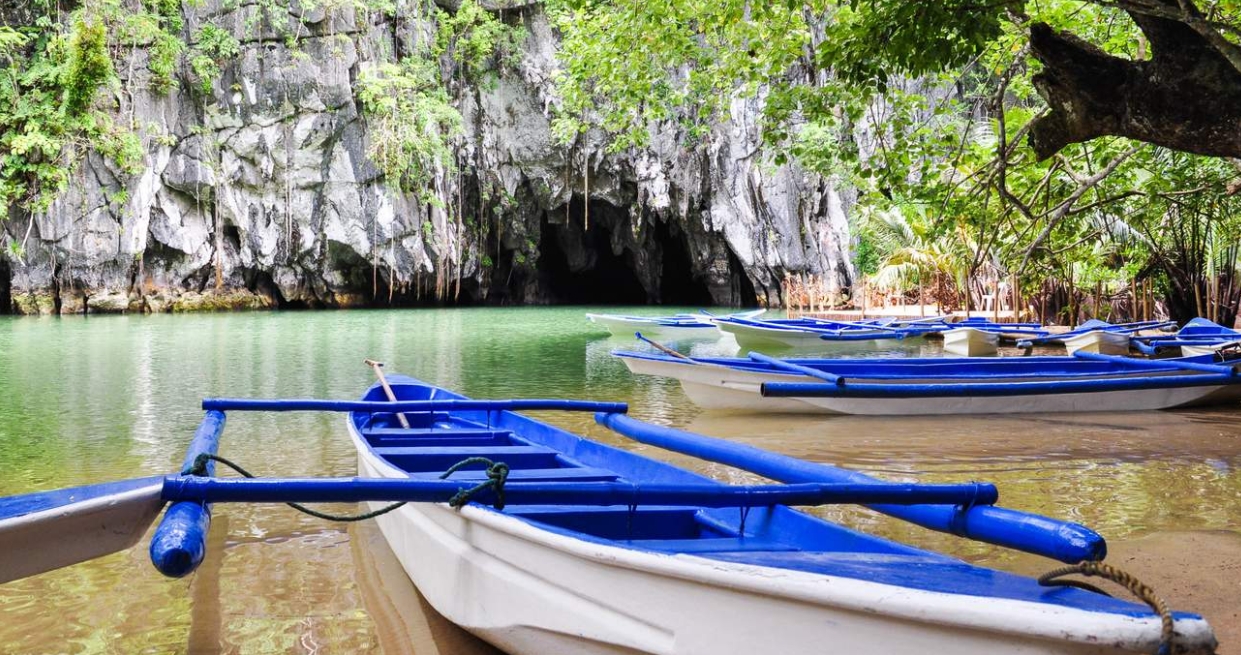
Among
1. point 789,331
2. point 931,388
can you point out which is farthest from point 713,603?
point 789,331

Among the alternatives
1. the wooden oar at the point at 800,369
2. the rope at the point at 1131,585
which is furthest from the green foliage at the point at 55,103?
the rope at the point at 1131,585

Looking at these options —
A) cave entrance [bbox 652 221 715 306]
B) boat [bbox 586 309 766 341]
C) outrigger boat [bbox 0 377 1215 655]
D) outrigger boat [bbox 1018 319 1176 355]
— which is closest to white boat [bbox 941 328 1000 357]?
outrigger boat [bbox 1018 319 1176 355]

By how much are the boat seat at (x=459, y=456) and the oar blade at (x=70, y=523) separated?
121 cm

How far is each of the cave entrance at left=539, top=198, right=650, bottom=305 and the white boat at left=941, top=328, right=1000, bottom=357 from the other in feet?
60.2

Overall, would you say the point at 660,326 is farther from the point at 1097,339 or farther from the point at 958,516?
the point at 958,516

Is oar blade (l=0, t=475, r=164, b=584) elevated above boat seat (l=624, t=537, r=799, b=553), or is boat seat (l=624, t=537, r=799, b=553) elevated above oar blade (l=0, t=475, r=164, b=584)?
oar blade (l=0, t=475, r=164, b=584)

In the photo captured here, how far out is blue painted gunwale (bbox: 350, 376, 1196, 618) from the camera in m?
1.54

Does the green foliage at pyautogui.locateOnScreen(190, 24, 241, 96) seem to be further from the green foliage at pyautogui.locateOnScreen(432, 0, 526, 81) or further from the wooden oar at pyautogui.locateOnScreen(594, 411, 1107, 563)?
the wooden oar at pyautogui.locateOnScreen(594, 411, 1107, 563)

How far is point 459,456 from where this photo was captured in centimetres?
339

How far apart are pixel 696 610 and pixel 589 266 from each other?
30635 mm

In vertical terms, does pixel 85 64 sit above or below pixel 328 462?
above

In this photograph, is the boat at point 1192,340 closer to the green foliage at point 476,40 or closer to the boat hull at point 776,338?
the boat hull at point 776,338

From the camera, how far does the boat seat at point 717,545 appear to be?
2.10 meters

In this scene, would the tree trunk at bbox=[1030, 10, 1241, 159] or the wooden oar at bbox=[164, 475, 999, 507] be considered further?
the tree trunk at bbox=[1030, 10, 1241, 159]
